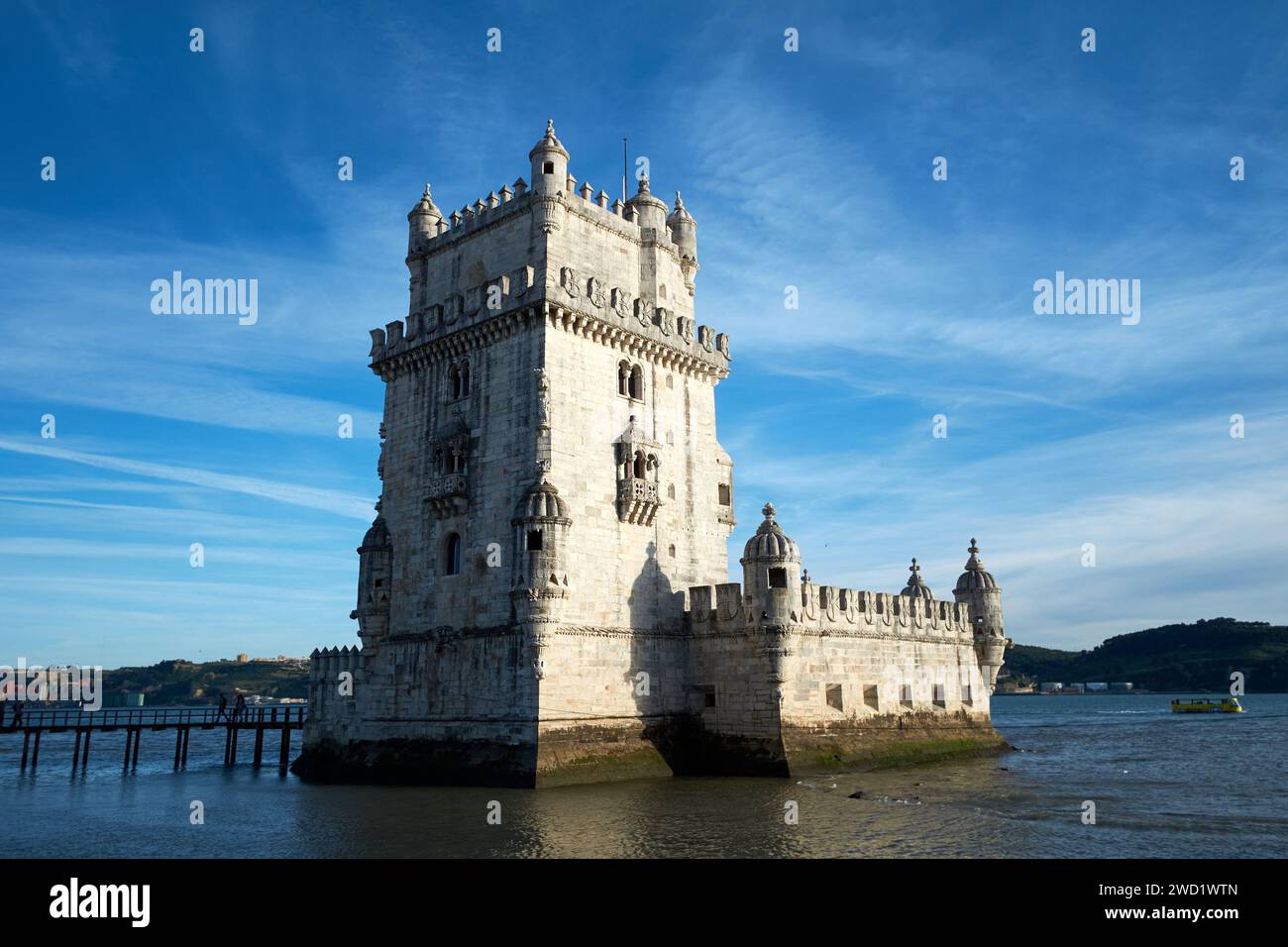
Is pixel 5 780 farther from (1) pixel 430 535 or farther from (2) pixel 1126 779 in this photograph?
(2) pixel 1126 779

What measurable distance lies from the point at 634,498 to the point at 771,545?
533 cm

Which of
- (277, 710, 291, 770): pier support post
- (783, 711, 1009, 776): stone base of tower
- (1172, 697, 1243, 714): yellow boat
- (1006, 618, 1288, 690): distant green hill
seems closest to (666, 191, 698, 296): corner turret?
(783, 711, 1009, 776): stone base of tower

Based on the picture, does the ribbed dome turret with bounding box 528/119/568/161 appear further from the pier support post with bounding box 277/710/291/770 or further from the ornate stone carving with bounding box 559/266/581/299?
the pier support post with bounding box 277/710/291/770

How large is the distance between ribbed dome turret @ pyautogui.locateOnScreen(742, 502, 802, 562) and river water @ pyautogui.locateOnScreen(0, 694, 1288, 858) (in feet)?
25.7

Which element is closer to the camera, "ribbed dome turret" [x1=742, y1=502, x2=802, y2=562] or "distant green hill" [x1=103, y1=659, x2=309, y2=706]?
"ribbed dome turret" [x1=742, y1=502, x2=802, y2=562]

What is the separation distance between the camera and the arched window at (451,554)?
1447 inches

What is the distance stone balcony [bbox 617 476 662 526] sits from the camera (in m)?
36.6

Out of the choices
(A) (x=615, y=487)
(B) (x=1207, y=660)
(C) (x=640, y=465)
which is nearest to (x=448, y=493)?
(A) (x=615, y=487)

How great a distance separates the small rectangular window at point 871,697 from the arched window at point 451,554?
17.2 meters

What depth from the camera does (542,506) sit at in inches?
1304

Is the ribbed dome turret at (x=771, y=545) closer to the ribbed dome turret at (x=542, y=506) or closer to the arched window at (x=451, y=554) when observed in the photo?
the ribbed dome turret at (x=542, y=506)
